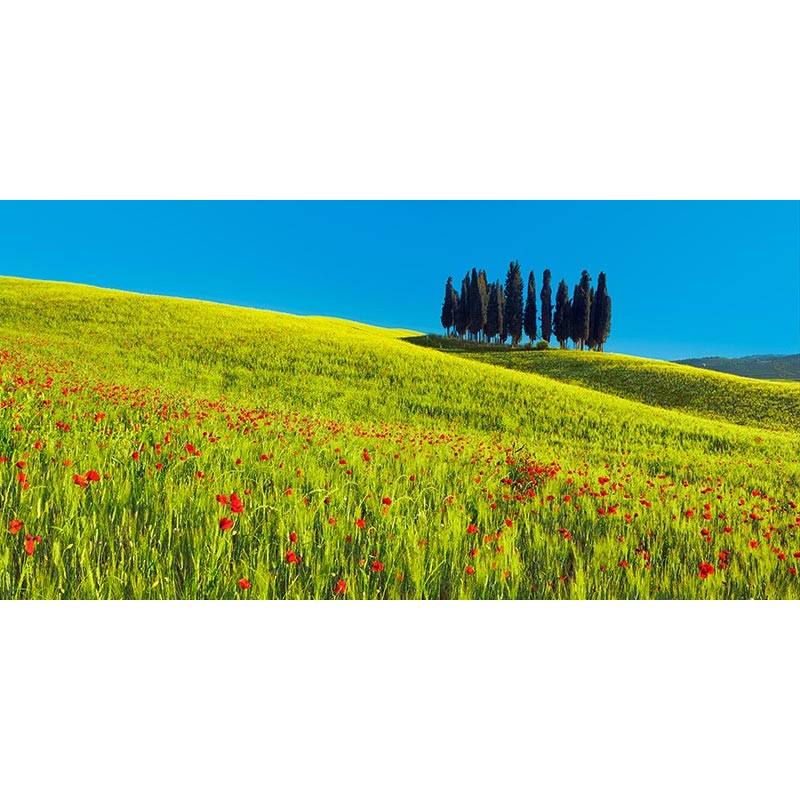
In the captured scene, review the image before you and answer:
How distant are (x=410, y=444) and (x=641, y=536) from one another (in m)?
3.47

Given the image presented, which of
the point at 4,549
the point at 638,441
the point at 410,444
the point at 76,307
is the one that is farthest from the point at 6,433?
the point at 76,307

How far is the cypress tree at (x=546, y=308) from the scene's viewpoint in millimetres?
37812

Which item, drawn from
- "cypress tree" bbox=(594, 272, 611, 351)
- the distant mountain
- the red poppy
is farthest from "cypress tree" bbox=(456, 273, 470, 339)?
the distant mountain

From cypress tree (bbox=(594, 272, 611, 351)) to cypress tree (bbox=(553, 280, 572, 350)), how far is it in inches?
91.1

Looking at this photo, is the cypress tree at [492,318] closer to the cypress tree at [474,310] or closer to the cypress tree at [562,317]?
the cypress tree at [474,310]

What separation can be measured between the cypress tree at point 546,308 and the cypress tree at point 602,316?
3.87 meters

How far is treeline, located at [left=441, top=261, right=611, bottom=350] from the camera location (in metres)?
38.9

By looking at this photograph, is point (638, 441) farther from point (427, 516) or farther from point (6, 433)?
point (6, 433)

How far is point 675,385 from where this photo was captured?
21.6 metres

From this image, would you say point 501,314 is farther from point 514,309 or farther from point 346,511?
point 346,511

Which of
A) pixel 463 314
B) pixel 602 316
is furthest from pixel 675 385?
pixel 463 314

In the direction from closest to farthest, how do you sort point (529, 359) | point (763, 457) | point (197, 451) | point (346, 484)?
point (346, 484) → point (197, 451) → point (763, 457) → point (529, 359)

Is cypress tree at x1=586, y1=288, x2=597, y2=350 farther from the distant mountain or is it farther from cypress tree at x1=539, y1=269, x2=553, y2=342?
the distant mountain

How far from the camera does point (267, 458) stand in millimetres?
4043
